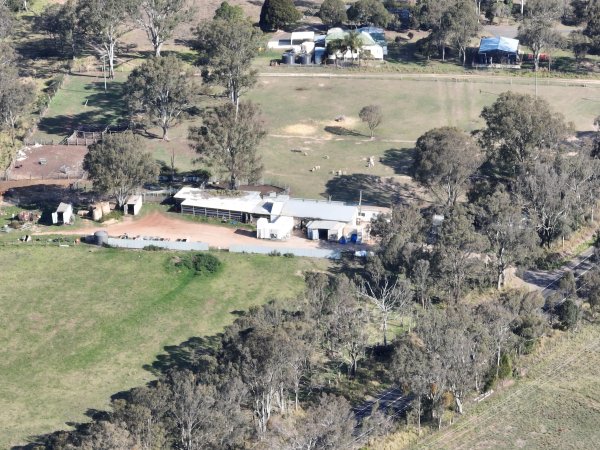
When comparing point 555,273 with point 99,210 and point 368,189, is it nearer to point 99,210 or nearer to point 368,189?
point 368,189

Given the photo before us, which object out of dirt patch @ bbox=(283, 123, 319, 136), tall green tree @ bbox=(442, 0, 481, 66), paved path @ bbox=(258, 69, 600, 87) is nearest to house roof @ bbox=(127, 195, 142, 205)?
dirt patch @ bbox=(283, 123, 319, 136)

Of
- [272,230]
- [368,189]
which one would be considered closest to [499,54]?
[368,189]

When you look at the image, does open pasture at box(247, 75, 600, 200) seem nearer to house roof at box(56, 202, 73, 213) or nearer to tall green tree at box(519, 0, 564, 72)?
tall green tree at box(519, 0, 564, 72)

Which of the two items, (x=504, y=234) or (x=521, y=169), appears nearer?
(x=504, y=234)

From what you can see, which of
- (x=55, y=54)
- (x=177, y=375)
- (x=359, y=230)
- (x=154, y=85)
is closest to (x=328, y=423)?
(x=177, y=375)

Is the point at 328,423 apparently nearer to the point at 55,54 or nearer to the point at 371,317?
the point at 371,317
